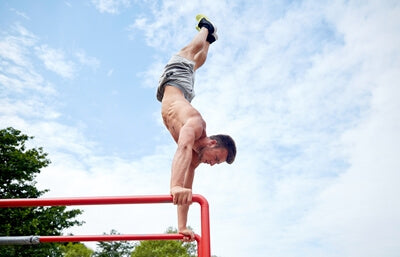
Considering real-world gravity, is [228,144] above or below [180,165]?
above

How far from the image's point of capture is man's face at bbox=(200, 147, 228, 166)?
2.79 metres

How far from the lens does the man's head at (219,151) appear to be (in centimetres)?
279

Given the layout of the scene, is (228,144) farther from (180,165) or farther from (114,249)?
(114,249)

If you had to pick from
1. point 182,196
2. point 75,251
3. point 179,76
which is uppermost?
point 75,251

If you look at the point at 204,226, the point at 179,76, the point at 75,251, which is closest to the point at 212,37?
the point at 179,76

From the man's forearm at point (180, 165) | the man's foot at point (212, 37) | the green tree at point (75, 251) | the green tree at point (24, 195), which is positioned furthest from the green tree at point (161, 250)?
the man's forearm at point (180, 165)

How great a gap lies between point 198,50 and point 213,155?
1.19 metres

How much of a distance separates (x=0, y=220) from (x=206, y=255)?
1332cm

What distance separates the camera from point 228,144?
2.86 metres

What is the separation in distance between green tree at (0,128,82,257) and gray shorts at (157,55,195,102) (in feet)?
38.0

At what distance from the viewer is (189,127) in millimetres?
2422

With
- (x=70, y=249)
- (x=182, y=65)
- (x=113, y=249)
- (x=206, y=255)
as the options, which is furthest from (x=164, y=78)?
(x=113, y=249)

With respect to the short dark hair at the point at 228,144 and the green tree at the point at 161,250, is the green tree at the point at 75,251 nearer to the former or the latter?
the green tree at the point at 161,250

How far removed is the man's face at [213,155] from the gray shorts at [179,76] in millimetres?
590
